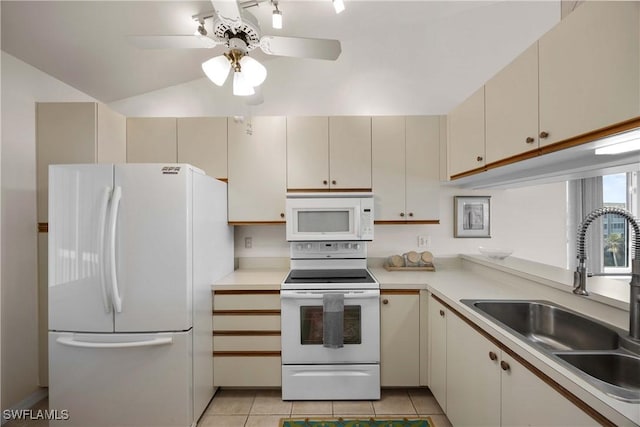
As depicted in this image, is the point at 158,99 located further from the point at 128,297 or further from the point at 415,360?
the point at 415,360

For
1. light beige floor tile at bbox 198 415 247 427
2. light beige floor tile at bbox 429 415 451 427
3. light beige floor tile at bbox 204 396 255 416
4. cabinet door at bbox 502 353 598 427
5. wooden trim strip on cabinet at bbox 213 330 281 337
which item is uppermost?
cabinet door at bbox 502 353 598 427

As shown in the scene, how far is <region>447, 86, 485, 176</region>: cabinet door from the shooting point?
190cm

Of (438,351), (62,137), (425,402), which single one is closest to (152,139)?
(62,137)

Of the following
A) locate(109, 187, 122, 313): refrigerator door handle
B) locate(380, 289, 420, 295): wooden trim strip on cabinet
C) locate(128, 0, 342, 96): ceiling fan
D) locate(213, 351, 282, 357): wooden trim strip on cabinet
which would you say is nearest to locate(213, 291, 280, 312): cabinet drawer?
locate(213, 351, 282, 357): wooden trim strip on cabinet

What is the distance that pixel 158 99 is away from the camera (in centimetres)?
267

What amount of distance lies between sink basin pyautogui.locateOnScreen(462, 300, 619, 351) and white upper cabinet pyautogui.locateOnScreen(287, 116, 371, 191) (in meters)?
1.30

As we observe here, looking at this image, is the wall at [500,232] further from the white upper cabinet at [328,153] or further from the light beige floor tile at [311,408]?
the light beige floor tile at [311,408]

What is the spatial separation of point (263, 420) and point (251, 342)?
498mm

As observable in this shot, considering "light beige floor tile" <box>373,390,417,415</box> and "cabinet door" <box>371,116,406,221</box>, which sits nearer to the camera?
"light beige floor tile" <box>373,390,417,415</box>

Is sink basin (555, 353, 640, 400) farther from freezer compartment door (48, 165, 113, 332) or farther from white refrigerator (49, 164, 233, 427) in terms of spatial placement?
freezer compartment door (48, 165, 113, 332)

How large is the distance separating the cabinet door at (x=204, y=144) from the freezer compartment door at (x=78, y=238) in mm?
807

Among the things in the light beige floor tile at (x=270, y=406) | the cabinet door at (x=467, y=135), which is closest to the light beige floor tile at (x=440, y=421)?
the light beige floor tile at (x=270, y=406)

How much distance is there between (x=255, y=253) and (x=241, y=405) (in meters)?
1.22

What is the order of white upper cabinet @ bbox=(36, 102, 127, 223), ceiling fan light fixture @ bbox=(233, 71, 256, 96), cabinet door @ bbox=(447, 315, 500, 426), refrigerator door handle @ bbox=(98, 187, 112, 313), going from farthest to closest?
white upper cabinet @ bbox=(36, 102, 127, 223)
refrigerator door handle @ bbox=(98, 187, 112, 313)
ceiling fan light fixture @ bbox=(233, 71, 256, 96)
cabinet door @ bbox=(447, 315, 500, 426)
